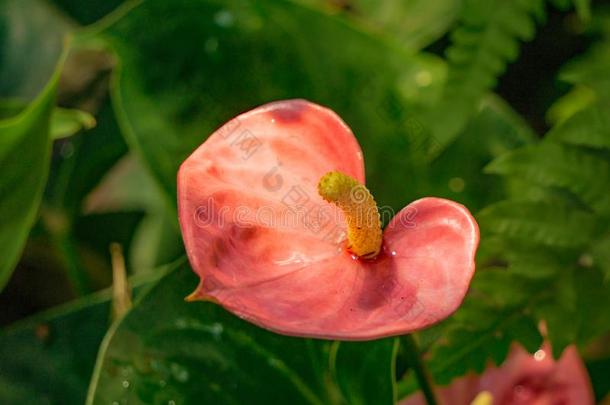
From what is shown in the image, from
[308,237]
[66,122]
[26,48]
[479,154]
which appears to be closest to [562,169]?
[479,154]

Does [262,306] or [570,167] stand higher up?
[262,306]

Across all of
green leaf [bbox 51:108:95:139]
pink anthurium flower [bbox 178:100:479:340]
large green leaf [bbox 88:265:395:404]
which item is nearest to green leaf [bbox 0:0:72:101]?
green leaf [bbox 51:108:95:139]

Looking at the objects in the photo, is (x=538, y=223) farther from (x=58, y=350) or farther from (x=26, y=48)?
(x=26, y=48)

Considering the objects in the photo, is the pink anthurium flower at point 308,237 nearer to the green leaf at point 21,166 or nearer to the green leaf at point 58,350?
the green leaf at point 21,166

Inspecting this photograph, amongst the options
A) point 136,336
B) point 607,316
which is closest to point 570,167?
point 607,316

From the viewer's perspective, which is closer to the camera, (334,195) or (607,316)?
(334,195)

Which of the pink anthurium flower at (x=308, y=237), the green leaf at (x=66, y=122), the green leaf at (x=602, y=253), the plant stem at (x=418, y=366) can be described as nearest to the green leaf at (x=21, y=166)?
the green leaf at (x=66, y=122)

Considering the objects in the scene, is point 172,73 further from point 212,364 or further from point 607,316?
point 607,316

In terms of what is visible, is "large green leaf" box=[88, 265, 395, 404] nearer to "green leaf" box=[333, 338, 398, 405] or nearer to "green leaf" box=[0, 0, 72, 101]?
"green leaf" box=[333, 338, 398, 405]
